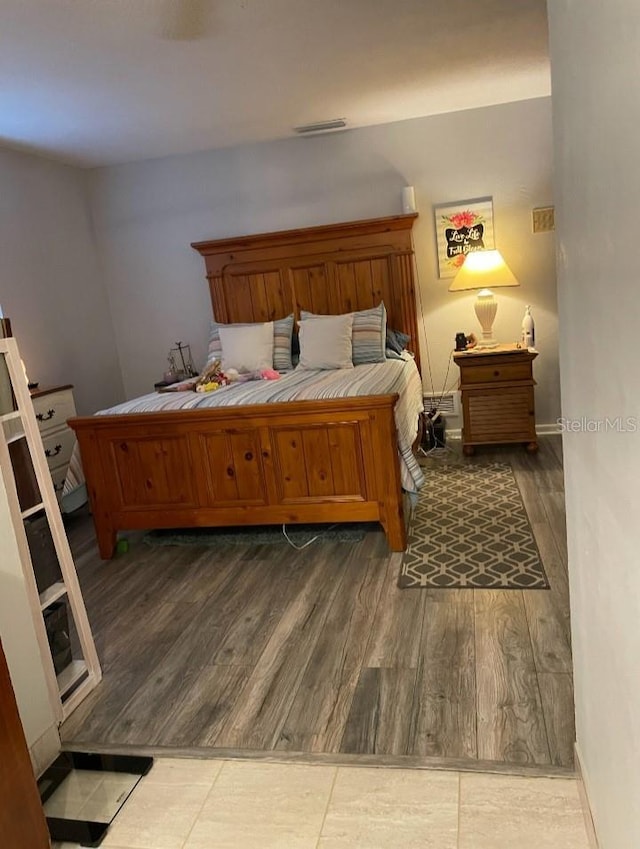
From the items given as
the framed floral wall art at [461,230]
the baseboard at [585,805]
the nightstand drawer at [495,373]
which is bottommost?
the baseboard at [585,805]

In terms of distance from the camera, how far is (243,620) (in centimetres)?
249

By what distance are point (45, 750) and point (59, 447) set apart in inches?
96.0

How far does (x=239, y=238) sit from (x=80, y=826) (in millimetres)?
3874

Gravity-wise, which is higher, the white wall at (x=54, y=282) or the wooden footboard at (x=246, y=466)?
the white wall at (x=54, y=282)

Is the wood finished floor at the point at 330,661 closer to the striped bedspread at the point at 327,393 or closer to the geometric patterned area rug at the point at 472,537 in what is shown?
the geometric patterned area rug at the point at 472,537

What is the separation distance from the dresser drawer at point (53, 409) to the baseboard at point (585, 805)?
3.35 meters

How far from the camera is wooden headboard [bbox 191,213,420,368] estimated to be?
4.43 m

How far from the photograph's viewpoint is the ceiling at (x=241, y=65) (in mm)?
2455

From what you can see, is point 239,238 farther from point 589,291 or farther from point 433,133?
point 589,291

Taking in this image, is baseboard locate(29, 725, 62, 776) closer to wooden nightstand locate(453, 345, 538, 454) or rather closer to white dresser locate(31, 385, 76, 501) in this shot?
white dresser locate(31, 385, 76, 501)

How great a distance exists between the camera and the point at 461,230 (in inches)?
174

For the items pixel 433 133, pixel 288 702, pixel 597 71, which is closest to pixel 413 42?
pixel 433 133

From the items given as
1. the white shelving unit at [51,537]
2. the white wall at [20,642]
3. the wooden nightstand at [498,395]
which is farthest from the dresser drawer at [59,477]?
the wooden nightstand at [498,395]

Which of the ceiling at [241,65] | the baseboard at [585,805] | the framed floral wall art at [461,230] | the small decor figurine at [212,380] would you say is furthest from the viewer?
the framed floral wall art at [461,230]
